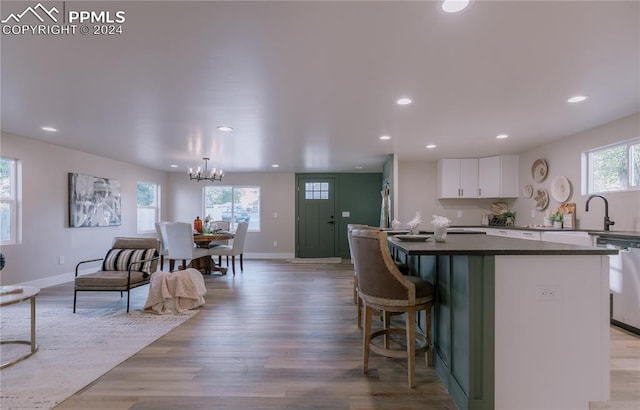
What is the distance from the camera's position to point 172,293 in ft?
12.1

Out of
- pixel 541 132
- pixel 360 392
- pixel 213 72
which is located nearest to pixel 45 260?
pixel 213 72

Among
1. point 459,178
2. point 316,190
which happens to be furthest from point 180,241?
point 459,178

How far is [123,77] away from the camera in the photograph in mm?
2459

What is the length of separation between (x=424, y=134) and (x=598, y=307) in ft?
9.81

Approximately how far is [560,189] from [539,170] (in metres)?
0.57

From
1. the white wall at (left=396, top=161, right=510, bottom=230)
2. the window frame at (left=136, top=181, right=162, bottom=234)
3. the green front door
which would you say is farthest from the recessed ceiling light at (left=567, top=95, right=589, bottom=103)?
the window frame at (left=136, top=181, right=162, bottom=234)

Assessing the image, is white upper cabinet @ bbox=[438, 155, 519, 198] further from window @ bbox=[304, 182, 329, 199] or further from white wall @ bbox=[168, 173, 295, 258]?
white wall @ bbox=[168, 173, 295, 258]

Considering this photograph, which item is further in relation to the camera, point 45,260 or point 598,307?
point 45,260

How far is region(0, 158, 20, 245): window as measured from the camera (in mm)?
4215

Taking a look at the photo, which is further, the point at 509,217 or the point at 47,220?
the point at 509,217

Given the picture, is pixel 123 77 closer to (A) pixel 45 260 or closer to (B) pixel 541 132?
(A) pixel 45 260

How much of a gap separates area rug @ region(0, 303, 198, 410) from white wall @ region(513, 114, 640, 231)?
5009 millimetres

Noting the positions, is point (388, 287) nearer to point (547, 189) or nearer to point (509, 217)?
point (547, 189)

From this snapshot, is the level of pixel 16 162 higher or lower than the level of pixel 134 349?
higher
